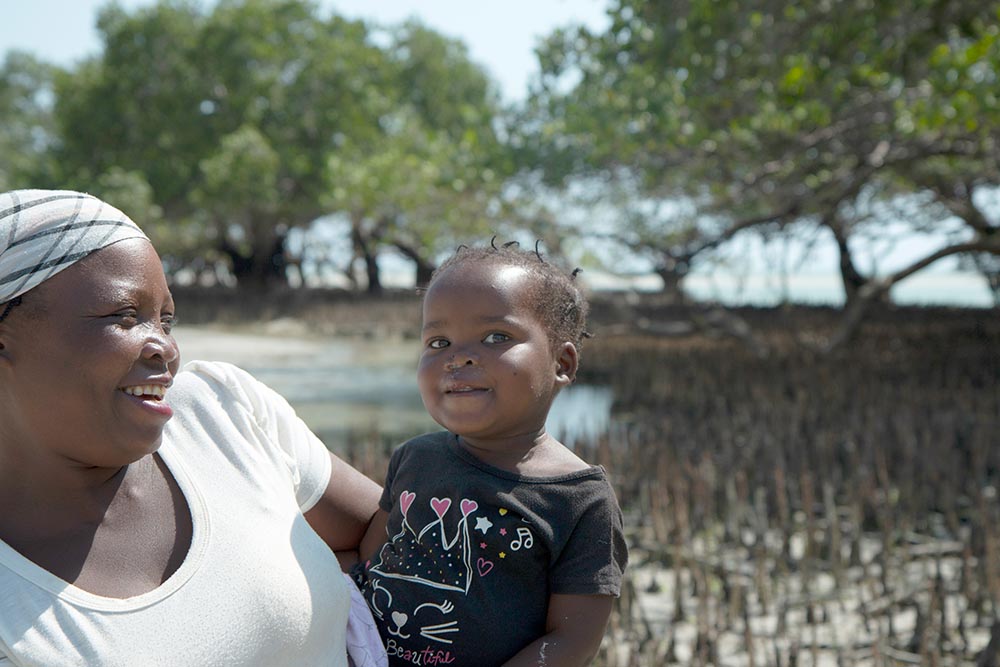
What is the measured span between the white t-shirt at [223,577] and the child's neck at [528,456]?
0.92 ft

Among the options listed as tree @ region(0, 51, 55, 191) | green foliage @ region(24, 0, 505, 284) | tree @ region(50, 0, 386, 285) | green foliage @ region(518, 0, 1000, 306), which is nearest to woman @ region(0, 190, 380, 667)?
green foliage @ region(518, 0, 1000, 306)

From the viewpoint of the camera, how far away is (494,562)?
1.51m

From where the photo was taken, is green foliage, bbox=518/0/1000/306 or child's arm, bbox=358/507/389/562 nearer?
child's arm, bbox=358/507/389/562

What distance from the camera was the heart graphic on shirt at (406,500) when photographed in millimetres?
1603

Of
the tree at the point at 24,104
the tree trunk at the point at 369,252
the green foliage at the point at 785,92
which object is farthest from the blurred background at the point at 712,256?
the tree at the point at 24,104

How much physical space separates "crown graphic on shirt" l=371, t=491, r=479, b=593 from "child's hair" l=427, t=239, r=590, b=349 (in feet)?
1.11

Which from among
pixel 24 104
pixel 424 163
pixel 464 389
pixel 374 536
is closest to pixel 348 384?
pixel 424 163

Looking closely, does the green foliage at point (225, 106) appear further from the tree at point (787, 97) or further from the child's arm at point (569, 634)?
the child's arm at point (569, 634)

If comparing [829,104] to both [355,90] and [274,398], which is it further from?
[355,90]

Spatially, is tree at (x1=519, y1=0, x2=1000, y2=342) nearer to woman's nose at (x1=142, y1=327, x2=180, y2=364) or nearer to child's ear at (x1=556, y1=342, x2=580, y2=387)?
child's ear at (x1=556, y1=342, x2=580, y2=387)

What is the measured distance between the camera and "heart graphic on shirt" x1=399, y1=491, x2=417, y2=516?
5.26 feet

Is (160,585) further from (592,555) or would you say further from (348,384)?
(348,384)

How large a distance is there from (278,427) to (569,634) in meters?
0.57

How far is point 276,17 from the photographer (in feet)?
72.2
